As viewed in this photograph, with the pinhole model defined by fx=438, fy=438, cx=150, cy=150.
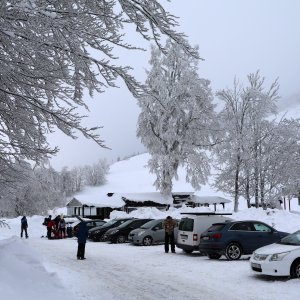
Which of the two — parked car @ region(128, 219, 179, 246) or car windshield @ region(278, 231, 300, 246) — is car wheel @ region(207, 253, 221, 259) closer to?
car windshield @ region(278, 231, 300, 246)

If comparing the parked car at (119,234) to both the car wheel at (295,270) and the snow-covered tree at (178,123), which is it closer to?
the car wheel at (295,270)

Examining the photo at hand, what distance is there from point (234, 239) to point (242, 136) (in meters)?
24.3

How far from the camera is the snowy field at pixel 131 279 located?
23.8ft

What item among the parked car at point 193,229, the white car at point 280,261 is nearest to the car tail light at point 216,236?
the parked car at point 193,229

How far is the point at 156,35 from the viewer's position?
7.33 meters

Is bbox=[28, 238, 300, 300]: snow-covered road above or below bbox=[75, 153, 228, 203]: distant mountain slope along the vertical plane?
below

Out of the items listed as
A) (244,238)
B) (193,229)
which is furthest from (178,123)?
(244,238)

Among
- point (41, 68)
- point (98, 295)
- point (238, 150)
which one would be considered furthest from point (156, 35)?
point (238, 150)

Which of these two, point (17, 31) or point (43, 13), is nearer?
point (43, 13)

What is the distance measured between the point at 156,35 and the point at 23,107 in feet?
8.80

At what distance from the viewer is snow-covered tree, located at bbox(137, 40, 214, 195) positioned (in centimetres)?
4419

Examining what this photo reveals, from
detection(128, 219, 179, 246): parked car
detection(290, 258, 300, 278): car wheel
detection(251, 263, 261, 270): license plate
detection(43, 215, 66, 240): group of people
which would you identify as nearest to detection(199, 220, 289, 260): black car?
detection(251, 263, 261, 270): license plate

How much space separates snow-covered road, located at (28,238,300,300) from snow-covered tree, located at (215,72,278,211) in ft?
78.9

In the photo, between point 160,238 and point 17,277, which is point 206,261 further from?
point 17,277
